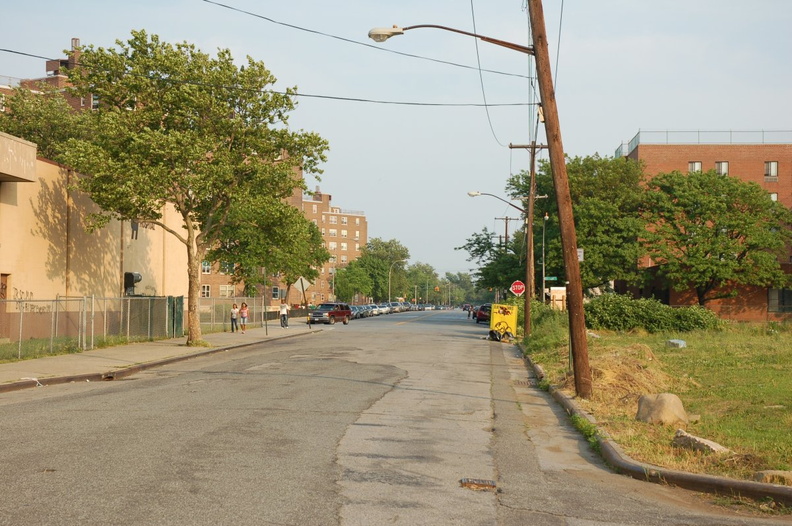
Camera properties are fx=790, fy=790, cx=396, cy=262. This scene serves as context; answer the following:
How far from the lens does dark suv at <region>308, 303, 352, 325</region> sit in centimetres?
6215

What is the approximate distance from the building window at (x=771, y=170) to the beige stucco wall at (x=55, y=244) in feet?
184

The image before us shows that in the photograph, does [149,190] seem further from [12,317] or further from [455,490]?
[455,490]

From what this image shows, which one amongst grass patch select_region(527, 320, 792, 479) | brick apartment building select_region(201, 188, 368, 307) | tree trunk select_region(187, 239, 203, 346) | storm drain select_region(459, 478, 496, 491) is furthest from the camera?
brick apartment building select_region(201, 188, 368, 307)

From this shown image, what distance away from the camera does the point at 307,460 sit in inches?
352

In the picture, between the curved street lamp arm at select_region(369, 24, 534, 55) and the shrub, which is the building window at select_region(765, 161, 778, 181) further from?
the curved street lamp arm at select_region(369, 24, 534, 55)

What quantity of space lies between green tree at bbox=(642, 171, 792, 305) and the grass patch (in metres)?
25.3

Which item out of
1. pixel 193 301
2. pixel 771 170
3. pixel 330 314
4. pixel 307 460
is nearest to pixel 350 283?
pixel 330 314

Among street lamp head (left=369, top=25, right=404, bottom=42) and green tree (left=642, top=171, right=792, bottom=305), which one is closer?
street lamp head (left=369, top=25, right=404, bottom=42)

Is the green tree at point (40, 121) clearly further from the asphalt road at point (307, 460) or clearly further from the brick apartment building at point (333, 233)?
the brick apartment building at point (333, 233)

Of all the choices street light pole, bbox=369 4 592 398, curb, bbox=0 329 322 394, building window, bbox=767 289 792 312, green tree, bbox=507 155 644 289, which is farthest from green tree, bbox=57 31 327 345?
building window, bbox=767 289 792 312

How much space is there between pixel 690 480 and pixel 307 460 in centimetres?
414

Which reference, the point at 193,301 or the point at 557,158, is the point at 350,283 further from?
the point at 557,158

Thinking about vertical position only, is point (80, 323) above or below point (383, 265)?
below

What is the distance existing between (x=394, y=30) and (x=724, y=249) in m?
43.2
